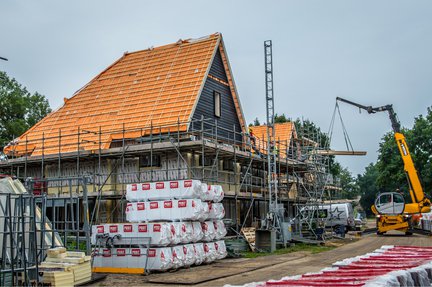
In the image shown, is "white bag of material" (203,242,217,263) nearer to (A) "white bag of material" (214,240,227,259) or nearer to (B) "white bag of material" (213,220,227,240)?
(A) "white bag of material" (214,240,227,259)

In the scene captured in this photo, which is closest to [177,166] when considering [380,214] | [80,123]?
[80,123]

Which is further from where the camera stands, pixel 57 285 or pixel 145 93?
pixel 145 93

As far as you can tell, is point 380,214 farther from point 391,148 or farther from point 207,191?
point 391,148

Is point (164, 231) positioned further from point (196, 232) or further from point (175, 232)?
point (196, 232)

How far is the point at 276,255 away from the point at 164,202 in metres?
6.00

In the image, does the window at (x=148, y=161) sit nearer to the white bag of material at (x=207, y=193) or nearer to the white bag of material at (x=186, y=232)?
the white bag of material at (x=207, y=193)

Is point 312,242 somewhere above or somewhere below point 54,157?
below

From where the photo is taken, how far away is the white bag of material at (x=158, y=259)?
53.3ft

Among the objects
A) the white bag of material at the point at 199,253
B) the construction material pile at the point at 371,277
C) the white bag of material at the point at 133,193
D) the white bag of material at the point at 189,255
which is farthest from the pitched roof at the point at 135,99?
the construction material pile at the point at 371,277

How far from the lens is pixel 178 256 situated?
1694cm

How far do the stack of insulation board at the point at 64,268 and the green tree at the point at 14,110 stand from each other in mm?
27452

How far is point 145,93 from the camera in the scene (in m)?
26.3

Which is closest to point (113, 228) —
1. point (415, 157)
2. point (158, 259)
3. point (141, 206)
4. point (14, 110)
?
point (141, 206)

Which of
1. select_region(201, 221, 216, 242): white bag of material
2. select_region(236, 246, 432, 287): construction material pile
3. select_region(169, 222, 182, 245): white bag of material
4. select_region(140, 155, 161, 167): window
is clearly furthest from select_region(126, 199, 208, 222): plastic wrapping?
select_region(236, 246, 432, 287): construction material pile
